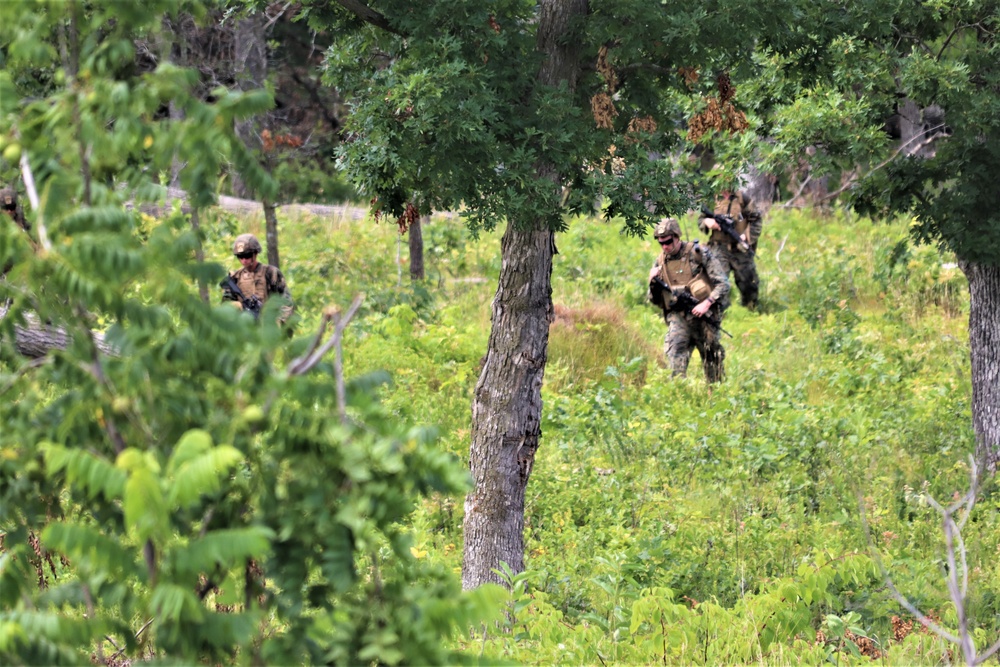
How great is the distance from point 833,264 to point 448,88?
11.8 metres

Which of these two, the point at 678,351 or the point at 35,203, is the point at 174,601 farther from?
the point at 678,351

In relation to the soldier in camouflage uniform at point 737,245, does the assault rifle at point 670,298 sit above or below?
below

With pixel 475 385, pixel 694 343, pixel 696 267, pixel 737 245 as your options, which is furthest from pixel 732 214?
pixel 475 385

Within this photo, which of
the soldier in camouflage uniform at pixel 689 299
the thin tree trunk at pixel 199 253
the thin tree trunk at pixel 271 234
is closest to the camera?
the thin tree trunk at pixel 199 253

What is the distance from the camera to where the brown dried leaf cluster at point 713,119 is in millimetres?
6864

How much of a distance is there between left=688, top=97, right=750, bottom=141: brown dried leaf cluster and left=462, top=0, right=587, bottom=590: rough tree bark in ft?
2.56

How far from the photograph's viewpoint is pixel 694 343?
497 inches

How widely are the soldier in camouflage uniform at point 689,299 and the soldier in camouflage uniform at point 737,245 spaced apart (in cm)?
285

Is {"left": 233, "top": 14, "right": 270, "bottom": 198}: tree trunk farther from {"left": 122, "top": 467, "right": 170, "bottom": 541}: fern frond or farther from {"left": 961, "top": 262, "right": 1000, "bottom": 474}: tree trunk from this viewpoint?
{"left": 122, "top": 467, "right": 170, "bottom": 541}: fern frond

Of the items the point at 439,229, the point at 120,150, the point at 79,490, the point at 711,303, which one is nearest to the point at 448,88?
the point at 120,150

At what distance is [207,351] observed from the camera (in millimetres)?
3049

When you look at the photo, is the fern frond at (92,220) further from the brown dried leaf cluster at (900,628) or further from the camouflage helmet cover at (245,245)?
the camouflage helmet cover at (245,245)

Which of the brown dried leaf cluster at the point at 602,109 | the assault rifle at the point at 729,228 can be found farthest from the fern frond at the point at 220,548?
the assault rifle at the point at 729,228

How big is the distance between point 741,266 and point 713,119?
351 inches
